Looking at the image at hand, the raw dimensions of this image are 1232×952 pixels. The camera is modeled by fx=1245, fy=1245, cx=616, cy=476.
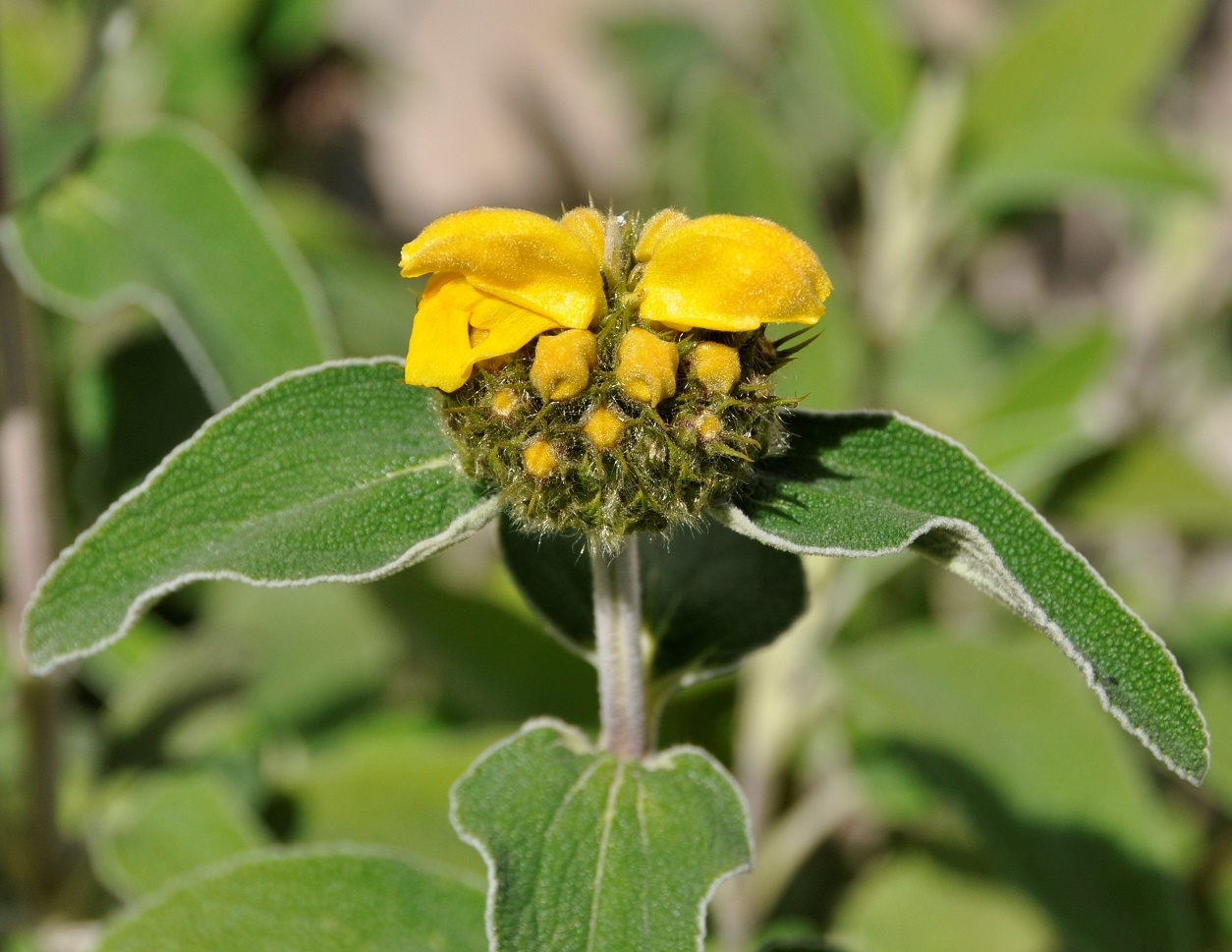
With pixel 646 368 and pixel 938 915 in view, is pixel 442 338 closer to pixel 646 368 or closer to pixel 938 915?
pixel 646 368

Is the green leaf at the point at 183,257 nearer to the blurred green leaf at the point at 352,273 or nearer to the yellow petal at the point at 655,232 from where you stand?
the blurred green leaf at the point at 352,273

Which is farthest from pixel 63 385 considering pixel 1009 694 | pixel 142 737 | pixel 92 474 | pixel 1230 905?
pixel 1230 905

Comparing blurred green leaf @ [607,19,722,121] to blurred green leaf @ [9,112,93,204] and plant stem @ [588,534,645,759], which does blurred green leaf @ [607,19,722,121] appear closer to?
blurred green leaf @ [9,112,93,204]

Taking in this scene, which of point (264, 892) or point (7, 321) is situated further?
point (7, 321)

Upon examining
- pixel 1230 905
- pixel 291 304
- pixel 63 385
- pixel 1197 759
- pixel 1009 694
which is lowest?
pixel 1197 759

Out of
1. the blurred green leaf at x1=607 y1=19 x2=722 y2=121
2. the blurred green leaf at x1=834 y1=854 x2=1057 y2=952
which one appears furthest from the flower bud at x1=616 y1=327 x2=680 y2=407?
the blurred green leaf at x1=607 y1=19 x2=722 y2=121

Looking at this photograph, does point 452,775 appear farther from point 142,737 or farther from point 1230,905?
point 1230,905

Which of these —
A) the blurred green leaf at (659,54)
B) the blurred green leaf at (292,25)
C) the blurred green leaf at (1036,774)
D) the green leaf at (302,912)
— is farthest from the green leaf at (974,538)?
the blurred green leaf at (659,54)
